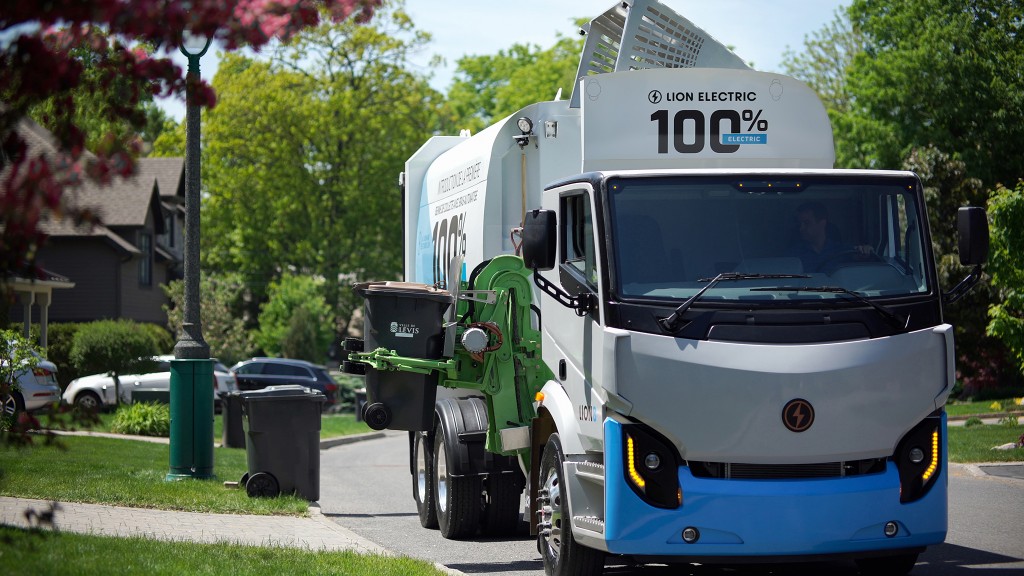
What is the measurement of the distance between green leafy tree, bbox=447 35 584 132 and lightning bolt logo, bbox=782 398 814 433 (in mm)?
56418

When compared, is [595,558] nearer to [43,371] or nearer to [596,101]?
[596,101]

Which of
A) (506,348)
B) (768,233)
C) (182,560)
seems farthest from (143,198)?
(768,233)

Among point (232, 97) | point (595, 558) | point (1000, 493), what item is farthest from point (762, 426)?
point (232, 97)

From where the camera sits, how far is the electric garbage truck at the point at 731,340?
7234 mm

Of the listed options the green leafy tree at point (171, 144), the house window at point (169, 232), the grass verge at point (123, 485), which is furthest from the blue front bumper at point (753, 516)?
the house window at point (169, 232)

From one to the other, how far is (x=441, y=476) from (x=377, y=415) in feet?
3.35

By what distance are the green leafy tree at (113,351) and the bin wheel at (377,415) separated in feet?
72.8

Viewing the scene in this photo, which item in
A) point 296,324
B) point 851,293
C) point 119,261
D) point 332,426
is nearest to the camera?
point 851,293

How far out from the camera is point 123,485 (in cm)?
1405

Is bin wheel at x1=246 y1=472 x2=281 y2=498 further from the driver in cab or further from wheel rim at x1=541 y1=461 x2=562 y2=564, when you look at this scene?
the driver in cab

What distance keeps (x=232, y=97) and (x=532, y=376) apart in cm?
4398

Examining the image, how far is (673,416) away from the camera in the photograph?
285 inches

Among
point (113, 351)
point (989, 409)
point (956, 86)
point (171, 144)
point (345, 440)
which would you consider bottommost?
point (345, 440)

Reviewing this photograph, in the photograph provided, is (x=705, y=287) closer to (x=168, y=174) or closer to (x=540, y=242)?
(x=540, y=242)
